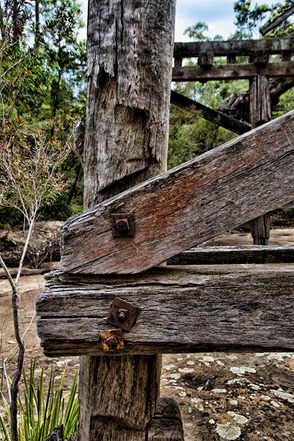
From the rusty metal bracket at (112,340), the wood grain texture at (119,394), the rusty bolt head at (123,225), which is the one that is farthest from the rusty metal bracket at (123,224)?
the wood grain texture at (119,394)

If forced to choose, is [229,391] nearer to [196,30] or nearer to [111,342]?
[111,342]

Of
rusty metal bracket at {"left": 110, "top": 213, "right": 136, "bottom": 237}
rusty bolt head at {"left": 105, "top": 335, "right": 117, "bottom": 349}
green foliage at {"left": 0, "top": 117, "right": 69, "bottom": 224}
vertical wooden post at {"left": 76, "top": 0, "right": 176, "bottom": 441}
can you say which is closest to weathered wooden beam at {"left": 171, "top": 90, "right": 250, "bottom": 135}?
green foliage at {"left": 0, "top": 117, "right": 69, "bottom": 224}

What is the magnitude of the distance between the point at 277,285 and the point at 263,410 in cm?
191

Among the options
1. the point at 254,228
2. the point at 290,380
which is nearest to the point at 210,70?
the point at 254,228

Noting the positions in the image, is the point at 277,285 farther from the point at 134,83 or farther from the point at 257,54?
the point at 257,54

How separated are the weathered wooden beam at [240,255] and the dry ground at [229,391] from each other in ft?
3.23

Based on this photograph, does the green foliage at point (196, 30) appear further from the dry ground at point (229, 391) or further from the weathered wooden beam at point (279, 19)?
the dry ground at point (229, 391)

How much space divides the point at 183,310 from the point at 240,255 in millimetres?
645

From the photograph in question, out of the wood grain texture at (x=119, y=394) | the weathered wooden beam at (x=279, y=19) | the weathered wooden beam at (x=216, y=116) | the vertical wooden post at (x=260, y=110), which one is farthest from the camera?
the weathered wooden beam at (x=279, y=19)

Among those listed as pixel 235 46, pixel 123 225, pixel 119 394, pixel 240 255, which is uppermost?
pixel 235 46

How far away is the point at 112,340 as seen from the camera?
99 centimetres

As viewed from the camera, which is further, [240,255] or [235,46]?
[235,46]

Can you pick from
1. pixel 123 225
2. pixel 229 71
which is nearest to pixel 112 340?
pixel 123 225

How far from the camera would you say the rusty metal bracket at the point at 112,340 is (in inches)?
39.1
